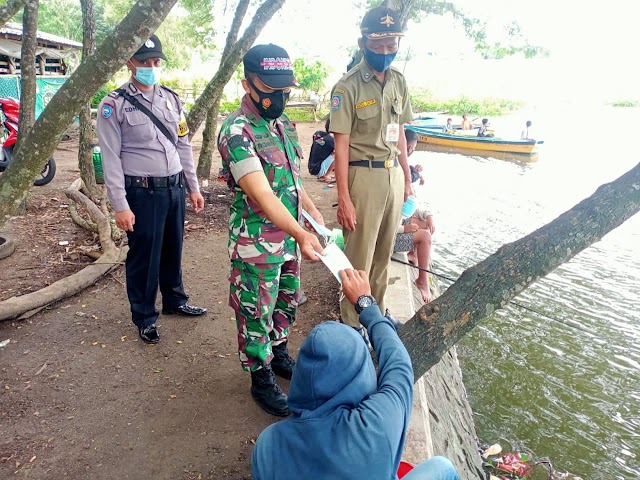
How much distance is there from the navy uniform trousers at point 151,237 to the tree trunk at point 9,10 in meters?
1.90

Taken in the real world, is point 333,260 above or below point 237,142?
below

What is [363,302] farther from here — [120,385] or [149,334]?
[149,334]

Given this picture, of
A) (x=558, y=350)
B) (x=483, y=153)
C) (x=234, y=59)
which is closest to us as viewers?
(x=558, y=350)

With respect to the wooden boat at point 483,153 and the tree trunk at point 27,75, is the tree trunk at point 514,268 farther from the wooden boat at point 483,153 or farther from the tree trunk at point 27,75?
the wooden boat at point 483,153

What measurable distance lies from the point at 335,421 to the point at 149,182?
2.25 metres

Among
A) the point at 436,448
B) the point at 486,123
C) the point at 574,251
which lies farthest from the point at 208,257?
the point at 486,123

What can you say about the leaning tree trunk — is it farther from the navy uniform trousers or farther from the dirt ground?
the navy uniform trousers

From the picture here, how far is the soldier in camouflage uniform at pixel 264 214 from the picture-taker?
2.22 meters

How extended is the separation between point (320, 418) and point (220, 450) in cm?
139

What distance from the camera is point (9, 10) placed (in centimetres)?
378

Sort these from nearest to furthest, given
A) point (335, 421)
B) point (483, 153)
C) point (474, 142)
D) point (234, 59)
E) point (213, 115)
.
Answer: point (335, 421)
point (234, 59)
point (213, 115)
point (474, 142)
point (483, 153)

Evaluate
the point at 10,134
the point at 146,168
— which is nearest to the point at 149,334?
the point at 146,168

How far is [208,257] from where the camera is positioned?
5.08 metres

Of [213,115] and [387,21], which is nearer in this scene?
[387,21]
